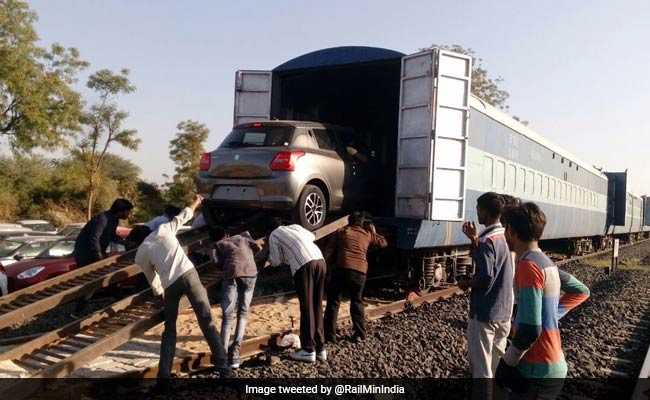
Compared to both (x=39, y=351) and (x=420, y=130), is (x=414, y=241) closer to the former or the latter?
(x=420, y=130)

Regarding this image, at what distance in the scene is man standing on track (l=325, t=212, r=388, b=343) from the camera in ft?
21.4

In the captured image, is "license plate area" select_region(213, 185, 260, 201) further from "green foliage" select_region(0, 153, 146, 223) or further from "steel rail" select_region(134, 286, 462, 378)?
"green foliage" select_region(0, 153, 146, 223)

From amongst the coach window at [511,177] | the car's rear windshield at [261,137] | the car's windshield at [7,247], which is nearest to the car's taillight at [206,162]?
the car's rear windshield at [261,137]

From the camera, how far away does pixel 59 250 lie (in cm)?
1056

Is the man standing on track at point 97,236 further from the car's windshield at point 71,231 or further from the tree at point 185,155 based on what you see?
the tree at point 185,155

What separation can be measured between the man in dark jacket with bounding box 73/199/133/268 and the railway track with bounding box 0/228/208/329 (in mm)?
504

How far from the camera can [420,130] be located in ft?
27.0

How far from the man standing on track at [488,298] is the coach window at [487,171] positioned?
6.28 metres

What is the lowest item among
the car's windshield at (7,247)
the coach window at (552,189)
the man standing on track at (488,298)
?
the car's windshield at (7,247)

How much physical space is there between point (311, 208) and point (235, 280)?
6.73ft

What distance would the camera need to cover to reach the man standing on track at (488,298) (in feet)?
13.2

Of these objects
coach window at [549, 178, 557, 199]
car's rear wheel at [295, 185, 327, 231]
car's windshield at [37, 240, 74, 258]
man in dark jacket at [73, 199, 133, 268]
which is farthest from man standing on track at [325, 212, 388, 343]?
coach window at [549, 178, 557, 199]

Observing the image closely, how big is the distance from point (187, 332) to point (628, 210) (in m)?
30.2

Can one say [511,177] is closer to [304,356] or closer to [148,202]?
[304,356]
